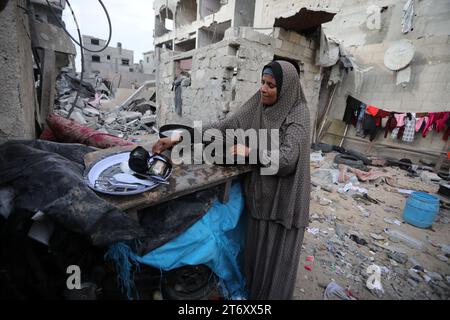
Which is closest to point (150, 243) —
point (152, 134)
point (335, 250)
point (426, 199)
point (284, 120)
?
point (284, 120)

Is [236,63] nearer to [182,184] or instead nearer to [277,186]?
[277,186]

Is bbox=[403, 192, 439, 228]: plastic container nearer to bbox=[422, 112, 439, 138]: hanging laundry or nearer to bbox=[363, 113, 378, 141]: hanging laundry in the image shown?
bbox=[422, 112, 439, 138]: hanging laundry

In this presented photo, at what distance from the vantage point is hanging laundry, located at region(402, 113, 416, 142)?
654 cm

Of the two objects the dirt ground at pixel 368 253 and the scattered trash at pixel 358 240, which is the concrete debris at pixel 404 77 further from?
the scattered trash at pixel 358 240

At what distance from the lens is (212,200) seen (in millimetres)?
1471

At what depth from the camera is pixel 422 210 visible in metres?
3.32

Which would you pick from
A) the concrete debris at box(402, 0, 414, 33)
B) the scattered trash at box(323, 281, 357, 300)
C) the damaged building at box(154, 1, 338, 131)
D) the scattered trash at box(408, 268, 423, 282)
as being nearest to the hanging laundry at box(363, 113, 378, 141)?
the damaged building at box(154, 1, 338, 131)

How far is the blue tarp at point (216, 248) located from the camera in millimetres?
1211

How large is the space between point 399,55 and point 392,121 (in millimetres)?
1997

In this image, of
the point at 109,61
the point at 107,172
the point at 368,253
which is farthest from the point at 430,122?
the point at 109,61

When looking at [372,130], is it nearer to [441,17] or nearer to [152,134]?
[441,17]

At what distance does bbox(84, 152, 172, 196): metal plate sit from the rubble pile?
244 inches

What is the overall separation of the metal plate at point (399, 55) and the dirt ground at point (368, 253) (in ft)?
15.6

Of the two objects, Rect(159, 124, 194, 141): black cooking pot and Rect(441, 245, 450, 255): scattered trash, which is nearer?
Rect(159, 124, 194, 141): black cooking pot
